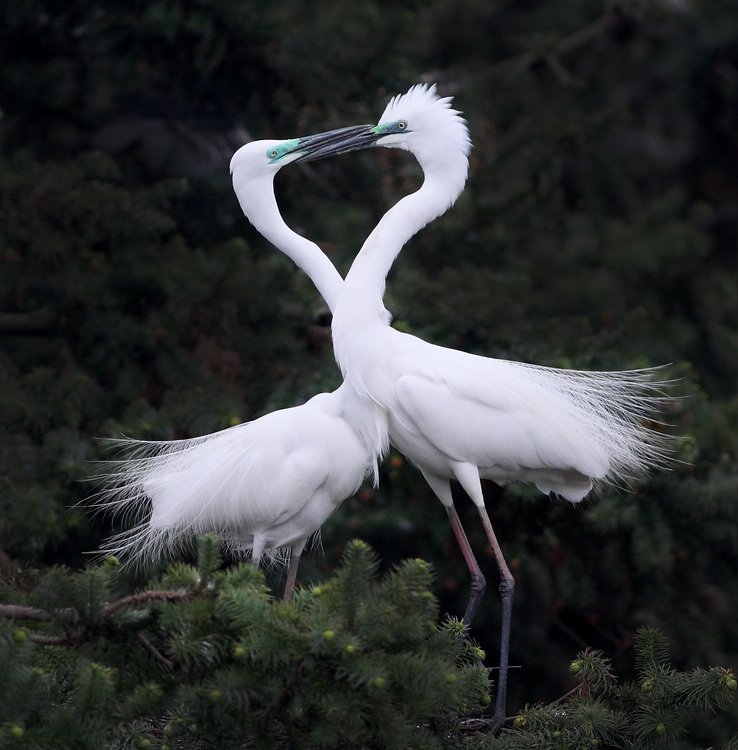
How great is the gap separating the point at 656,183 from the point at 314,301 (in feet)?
19.4

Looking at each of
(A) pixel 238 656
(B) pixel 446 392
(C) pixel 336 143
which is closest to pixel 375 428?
(B) pixel 446 392

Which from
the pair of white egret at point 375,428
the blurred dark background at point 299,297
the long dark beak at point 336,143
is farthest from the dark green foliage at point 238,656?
the long dark beak at point 336,143

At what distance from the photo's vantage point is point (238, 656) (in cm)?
198

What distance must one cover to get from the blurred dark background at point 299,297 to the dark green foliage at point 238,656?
78 cm

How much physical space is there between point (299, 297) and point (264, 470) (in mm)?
1464

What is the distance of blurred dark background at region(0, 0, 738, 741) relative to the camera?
3.76 metres

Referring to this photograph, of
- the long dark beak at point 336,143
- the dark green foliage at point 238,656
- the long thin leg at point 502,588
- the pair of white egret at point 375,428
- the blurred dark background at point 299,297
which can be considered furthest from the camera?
the blurred dark background at point 299,297

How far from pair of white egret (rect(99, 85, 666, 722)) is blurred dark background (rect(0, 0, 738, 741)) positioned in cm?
39

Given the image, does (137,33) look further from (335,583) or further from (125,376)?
(335,583)

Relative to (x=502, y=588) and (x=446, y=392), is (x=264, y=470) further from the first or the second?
(x=502, y=588)

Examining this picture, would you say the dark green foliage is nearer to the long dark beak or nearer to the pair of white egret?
the pair of white egret

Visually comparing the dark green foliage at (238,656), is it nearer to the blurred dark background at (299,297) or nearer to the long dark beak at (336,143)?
the blurred dark background at (299,297)

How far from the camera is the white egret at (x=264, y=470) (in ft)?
9.95

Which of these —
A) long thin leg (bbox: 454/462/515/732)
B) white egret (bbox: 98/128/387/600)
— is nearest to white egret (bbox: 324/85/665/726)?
long thin leg (bbox: 454/462/515/732)
